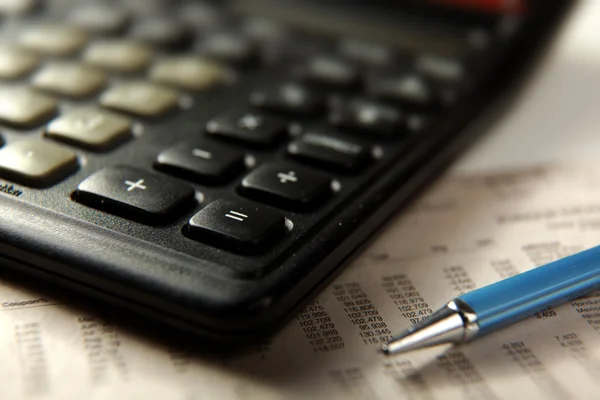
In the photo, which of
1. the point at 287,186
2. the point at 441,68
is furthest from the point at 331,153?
the point at 441,68

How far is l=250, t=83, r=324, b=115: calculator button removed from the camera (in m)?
0.40

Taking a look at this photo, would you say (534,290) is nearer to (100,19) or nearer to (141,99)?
(141,99)

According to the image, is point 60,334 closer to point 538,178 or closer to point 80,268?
point 80,268

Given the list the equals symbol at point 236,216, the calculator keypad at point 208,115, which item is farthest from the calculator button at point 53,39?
the equals symbol at point 236,216

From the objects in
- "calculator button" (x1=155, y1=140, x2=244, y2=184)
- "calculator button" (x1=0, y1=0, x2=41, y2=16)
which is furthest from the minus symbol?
"calculator button" (x1=0, y1=0, x2=41, y2=16)

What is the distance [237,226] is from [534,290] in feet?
0.40

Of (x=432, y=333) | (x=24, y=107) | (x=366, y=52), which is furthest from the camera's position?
(x=366, y=52)

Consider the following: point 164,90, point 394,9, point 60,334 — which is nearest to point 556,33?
point 394,9

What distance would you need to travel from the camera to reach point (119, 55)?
0.44 meters

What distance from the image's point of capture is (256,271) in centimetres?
27

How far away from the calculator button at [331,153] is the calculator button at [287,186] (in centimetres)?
1

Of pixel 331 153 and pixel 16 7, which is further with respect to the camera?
pixel 16 7

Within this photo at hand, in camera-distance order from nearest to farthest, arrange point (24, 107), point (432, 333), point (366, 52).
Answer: point (432, 333), point (24, 107), point (366, 52)

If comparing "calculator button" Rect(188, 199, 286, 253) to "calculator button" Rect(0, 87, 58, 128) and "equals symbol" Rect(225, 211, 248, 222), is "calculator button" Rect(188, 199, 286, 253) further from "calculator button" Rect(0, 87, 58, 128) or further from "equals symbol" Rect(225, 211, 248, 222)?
"calculator button" Rect(0, 87, 58, 128)
